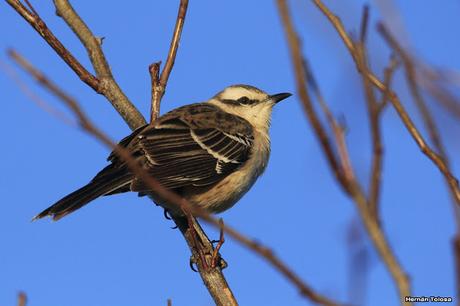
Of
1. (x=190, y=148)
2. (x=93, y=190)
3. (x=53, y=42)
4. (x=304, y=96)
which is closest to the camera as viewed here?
(x=304, y=96)

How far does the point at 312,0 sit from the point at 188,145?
5.10m

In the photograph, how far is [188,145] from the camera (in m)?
7.69

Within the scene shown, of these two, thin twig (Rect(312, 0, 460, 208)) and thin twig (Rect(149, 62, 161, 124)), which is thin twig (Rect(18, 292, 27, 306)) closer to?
thin twig (Rect(312, 0, 460, 208))

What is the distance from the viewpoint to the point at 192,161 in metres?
7.48

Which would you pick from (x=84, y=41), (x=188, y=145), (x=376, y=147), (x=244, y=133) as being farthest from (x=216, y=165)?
(x=376, y=147)

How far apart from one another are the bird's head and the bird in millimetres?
245

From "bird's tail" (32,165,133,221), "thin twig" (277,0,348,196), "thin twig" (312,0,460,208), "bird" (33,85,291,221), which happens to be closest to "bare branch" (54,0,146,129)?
"bird" (33,85,291,221)

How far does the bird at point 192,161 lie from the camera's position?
656cm

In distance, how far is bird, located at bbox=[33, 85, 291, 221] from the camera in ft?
21.5

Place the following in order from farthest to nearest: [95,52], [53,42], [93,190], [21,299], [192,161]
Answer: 1. [192,161]
2. [95,52]
3. [53,42]
4. [93,190]
5. [21,299]

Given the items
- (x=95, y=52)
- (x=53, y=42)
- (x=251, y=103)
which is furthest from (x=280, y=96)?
(x=53, y=42)

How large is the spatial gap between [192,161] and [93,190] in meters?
1.37

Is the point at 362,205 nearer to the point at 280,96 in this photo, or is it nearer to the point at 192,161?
the point at 192,161

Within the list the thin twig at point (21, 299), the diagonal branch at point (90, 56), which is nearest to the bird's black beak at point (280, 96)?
the diagonal branch at point (90, 56)
